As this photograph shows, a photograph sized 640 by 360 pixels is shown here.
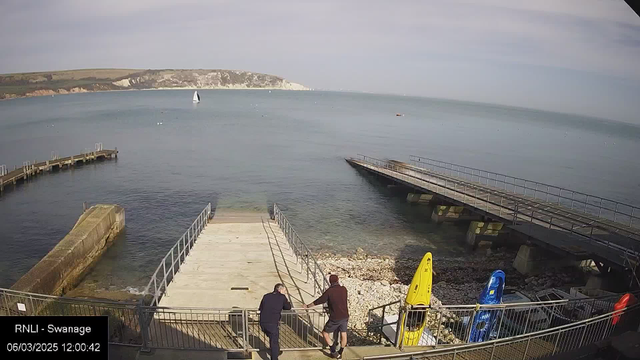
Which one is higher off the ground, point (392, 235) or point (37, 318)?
point (37, 318)

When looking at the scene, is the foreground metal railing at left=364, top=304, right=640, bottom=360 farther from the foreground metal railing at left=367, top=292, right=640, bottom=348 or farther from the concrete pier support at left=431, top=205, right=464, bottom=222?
the concrete pier support at left=431, top=205, right=464, bottom=222

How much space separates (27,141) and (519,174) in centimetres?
7602

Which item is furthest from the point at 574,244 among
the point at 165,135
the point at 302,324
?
the point at 165,135

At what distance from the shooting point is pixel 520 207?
24875 mm

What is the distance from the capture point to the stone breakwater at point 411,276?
1633cm

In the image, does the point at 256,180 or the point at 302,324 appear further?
the point at 256,180

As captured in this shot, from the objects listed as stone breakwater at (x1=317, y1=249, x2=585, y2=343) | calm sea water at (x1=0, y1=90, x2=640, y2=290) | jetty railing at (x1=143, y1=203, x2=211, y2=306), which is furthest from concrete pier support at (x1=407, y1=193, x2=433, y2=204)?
jetty railing at (x1=143, y1=203, x2=211, y2=306)

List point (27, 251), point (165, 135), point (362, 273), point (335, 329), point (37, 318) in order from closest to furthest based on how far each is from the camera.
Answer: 1. point (37, 318)
2. point (335, 329)
3. point (362, 273)
4. point (27, 251)
5. point (165, 135)

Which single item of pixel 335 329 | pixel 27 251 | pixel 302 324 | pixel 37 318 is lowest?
pixel 27 251

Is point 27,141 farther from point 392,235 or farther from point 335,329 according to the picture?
point 335,329

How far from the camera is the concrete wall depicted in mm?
16328

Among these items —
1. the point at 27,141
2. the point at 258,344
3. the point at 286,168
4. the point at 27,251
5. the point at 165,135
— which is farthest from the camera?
the point at 165,135

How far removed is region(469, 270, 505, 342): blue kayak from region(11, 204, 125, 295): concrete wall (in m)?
16.8

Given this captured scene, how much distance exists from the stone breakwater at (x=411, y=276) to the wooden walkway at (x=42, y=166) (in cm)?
3371
